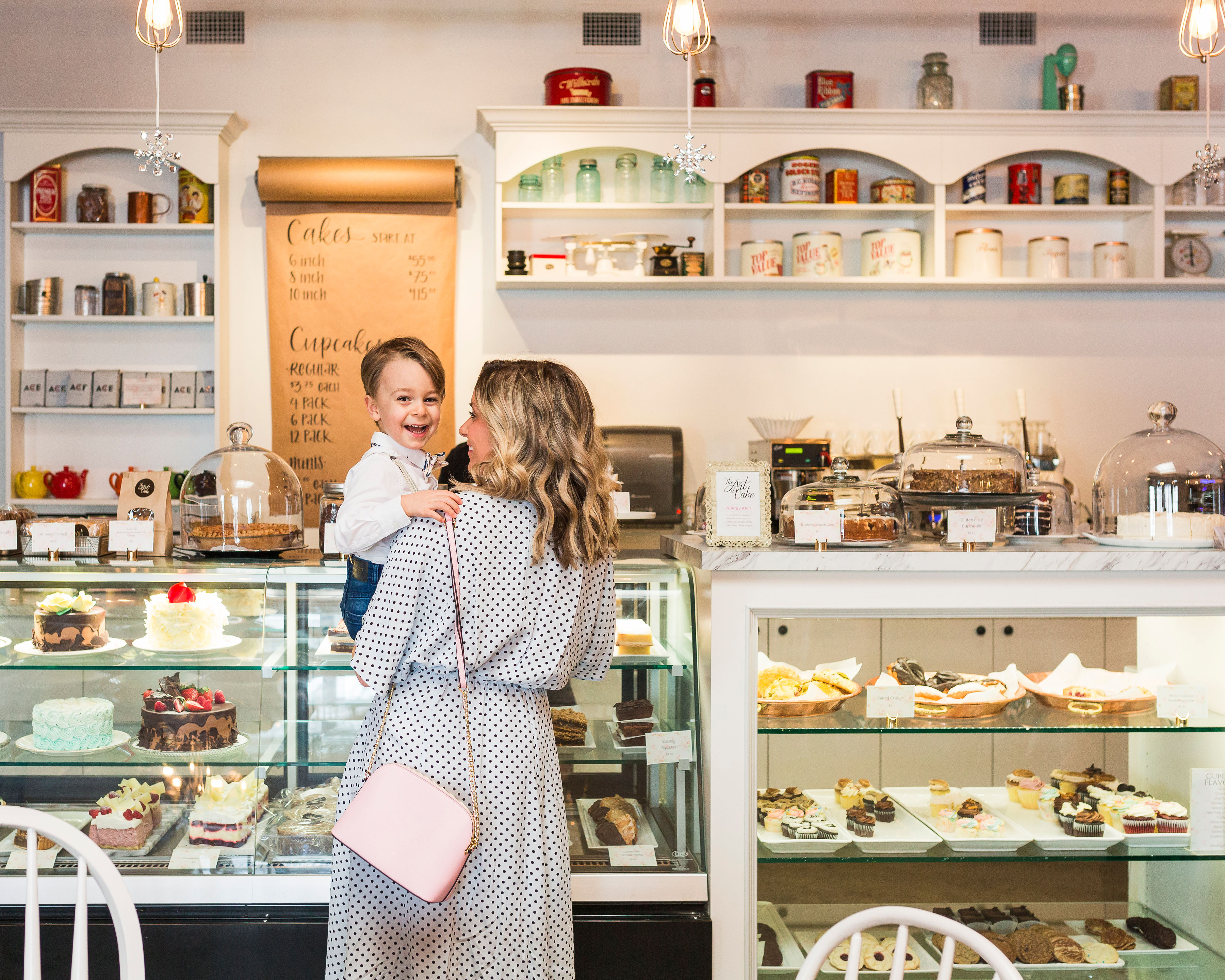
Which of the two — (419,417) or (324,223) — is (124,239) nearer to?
(324,223)

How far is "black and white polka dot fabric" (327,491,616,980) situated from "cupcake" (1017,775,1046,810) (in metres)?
1.25

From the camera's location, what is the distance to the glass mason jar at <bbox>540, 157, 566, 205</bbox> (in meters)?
3.96

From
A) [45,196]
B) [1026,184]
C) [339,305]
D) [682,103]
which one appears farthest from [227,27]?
[1026,184]

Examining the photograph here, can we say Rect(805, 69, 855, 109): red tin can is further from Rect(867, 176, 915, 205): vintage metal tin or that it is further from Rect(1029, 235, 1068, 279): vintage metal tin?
Rect(1029, 235, 1068, 279): vintage metal tin

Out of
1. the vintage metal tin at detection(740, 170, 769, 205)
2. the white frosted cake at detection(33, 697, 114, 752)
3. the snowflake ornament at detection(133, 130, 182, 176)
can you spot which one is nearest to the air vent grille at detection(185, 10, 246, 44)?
the snowflake ornament at detection(133, 130, 182, 176)

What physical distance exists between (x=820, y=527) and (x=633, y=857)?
84 centimetres

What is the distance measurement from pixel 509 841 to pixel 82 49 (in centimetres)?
398

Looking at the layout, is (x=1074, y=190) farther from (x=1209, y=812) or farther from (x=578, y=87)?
(x=1209, y=812)

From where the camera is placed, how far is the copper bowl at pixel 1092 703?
2271 millimetres

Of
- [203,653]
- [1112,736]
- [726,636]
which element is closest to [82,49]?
[203,653]

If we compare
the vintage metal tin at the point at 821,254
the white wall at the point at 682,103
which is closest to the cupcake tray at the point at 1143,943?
the white wall at the point at 682,103

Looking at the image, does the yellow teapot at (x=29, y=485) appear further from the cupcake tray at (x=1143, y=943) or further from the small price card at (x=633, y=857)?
the cupcake tray at (x=1143, y=943)

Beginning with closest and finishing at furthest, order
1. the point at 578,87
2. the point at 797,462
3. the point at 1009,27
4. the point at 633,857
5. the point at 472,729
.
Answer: the point at 472,729 < the point at 633,857 < the point at 797,462 < the point at 578,87 < the point at 1009,27

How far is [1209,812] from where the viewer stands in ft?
7.45
